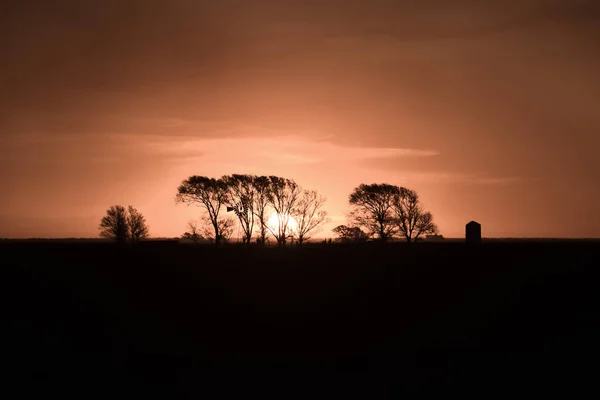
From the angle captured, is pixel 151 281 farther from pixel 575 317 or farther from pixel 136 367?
pixel 575 317

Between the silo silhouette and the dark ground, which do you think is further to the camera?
the silo silhouette

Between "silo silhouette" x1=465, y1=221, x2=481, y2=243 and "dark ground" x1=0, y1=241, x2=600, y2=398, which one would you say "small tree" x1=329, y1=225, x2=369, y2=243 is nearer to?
"silo silhouette" x1=465, y1=221, x2=481, y2=243

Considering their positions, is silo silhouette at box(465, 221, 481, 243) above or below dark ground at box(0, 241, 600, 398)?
above

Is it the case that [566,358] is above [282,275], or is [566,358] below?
below

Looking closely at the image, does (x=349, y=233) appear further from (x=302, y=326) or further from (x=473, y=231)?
(x=302, y=326)

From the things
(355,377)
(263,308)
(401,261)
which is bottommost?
(355,377)

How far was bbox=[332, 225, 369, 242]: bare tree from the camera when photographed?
294ft

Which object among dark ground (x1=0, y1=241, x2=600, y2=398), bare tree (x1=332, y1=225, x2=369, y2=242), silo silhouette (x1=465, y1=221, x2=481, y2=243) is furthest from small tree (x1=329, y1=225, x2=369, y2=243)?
dark ground (x1=0, y1=241, x2=600, y2=398)

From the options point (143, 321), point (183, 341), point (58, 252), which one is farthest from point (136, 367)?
point (58, 252)

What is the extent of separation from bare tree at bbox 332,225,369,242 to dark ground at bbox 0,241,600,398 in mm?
43063

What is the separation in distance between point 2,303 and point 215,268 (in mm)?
16240

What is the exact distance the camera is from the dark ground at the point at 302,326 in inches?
998

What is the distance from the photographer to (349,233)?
90.7 meters

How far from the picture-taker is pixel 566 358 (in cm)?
2684
